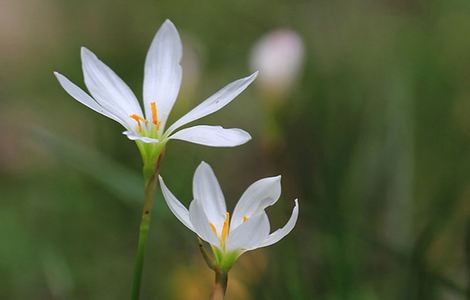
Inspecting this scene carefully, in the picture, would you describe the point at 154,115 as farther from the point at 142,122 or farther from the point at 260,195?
the point at 260,195

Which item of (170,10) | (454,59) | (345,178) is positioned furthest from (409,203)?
(170,10)

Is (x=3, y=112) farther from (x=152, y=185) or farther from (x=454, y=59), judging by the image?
(x=152, y=185)

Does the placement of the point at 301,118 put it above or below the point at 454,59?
below

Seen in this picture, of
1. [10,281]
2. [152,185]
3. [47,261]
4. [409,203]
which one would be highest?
[152,185]

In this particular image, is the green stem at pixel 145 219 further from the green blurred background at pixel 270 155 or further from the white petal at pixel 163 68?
the green blurred background at pixel 270 155

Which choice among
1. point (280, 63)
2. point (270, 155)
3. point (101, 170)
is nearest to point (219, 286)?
point (101, 170)

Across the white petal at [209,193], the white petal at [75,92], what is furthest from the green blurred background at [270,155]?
the white petal at [75,92]
